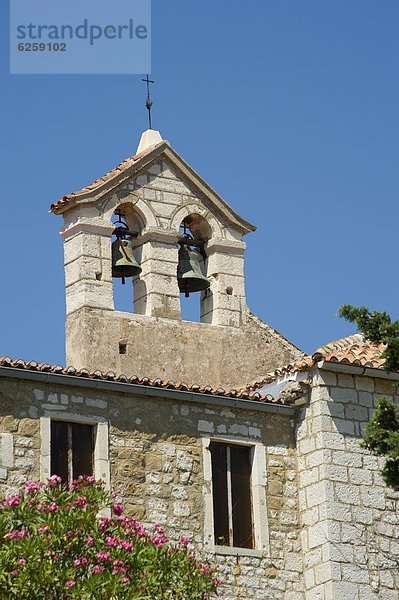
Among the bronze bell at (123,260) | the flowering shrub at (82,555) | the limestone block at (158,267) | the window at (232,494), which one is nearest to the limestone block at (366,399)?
the window at (232,494)

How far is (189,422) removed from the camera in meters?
22.5

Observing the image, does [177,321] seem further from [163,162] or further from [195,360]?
[163,162]

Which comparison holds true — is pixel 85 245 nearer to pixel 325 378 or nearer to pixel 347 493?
pixel 325 378

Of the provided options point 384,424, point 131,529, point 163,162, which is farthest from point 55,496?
point 163,162

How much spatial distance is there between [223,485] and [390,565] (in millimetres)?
2443

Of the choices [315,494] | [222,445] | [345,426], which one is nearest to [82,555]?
[222,445]

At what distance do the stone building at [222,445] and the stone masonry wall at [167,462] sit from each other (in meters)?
0.02

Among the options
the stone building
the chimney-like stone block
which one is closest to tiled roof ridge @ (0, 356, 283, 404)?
the stone building

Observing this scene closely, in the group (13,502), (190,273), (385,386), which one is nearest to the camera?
(13,502)

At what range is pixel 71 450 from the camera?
21.7 metres

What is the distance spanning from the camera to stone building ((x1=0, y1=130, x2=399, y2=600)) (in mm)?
21719

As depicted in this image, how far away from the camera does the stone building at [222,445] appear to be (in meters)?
21.7

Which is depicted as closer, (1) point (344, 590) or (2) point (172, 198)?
(1) point (344, 590)

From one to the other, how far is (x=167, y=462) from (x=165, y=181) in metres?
6.00
